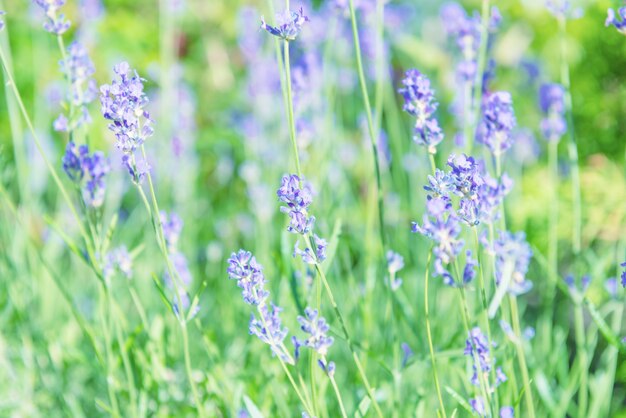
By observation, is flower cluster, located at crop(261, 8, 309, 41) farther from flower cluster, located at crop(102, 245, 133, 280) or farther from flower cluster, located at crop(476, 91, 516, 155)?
flower cluster, located at crop(102, 245, 133, 280)

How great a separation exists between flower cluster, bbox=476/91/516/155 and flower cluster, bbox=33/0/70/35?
0.87 meters

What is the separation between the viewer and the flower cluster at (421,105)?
1277mm

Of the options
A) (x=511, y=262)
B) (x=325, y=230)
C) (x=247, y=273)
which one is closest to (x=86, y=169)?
(x=247, y=273)

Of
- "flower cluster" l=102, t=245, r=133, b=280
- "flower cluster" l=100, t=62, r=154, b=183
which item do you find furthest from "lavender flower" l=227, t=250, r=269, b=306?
"flower cluster" l=102, t=245, r=133, b=280

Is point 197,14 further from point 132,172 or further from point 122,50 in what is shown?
point 132,172

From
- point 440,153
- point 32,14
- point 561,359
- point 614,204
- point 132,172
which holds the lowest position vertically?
point 561,359

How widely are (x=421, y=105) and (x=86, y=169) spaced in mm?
700

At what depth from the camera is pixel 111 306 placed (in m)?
1.60

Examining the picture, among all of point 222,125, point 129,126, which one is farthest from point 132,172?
point 222,125

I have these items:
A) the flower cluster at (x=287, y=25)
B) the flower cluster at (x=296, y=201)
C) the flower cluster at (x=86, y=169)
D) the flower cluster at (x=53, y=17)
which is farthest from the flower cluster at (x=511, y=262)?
the flower cluster at (x=53, y=17)

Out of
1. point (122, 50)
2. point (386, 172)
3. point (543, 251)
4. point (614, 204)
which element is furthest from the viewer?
point (122, 50)

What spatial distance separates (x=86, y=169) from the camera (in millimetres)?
1508

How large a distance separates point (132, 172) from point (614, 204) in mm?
1856

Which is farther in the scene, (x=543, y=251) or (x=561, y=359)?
(x=543, y=251)
